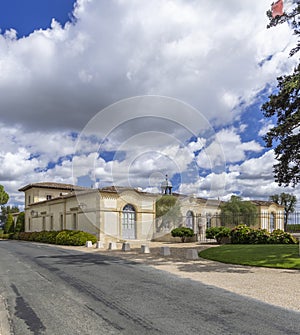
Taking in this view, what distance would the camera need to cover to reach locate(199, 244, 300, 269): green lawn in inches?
513

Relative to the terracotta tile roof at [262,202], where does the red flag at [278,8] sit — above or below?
above

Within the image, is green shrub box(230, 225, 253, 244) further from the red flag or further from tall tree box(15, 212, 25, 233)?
tall tree box(15, 212, 25, 233)

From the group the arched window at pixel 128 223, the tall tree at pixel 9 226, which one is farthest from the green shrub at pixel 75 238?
the tall tree at pixel 9 226

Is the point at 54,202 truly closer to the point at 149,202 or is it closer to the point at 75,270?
the point at 149,202

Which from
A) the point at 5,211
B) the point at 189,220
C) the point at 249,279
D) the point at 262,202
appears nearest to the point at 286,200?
the point at 262,202

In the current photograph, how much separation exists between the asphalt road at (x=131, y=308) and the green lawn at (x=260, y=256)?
424 centimetres

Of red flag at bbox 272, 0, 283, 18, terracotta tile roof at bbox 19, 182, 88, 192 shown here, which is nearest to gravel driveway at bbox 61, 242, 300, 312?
red flag at bbox 272, 0, 283, 18

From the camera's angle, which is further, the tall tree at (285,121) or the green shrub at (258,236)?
the green shrub at (258,236)

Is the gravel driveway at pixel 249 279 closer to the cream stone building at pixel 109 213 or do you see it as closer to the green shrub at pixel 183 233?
the green shrub at pixel 183 233

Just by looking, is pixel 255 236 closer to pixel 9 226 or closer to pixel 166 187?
pixel 166 187

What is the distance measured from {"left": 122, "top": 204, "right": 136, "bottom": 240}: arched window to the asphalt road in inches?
835

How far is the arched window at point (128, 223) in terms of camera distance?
32.1 metres

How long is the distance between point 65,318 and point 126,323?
1.12 m

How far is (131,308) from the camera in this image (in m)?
6.95
